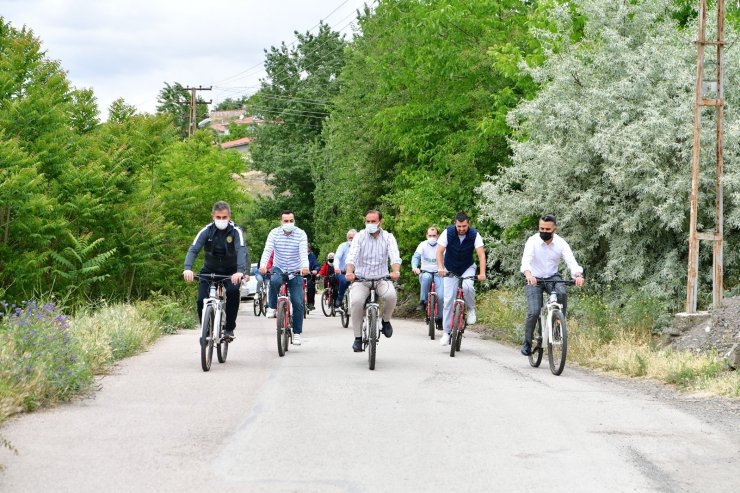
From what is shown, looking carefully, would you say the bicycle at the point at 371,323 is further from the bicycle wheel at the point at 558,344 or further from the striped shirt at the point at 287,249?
the bicycle wheel at the point at 558,344

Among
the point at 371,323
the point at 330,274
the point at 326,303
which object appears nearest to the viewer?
the point at 371,323

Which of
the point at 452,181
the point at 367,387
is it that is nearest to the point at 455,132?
the point at 452,181

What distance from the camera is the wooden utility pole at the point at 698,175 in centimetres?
1627

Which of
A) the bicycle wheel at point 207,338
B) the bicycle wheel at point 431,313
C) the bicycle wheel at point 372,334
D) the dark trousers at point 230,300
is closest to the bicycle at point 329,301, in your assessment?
the bicycle wheel at point 431,313

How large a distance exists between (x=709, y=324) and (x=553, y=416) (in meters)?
6.29

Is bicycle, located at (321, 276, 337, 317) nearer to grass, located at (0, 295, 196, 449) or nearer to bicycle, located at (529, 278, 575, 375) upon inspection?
grass, located at (0, 295, 196, 449)

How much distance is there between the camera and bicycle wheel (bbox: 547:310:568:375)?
12.9 m

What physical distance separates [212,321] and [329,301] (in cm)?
1589

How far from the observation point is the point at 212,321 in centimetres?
1281

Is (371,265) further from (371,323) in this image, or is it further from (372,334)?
(372,334)

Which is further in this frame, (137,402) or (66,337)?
(66,337)

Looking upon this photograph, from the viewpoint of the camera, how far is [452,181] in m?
30.0

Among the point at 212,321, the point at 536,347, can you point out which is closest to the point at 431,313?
the point at 536,347

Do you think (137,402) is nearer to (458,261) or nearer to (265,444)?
(265,444)
